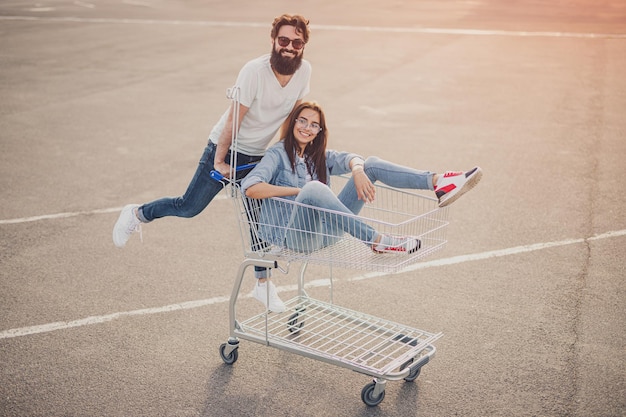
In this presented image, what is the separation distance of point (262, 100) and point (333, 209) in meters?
1.07

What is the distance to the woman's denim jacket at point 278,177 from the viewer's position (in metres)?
4.80

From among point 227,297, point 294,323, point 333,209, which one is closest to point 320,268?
point 227,297

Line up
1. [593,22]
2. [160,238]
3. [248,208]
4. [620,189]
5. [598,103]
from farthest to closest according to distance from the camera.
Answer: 1. [593,22]
2. [598,103]
3. [620,189]
4. [160,238]
5. [248,208]

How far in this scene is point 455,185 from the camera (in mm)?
4617

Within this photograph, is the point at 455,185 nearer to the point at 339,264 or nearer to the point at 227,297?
the point at 339,264

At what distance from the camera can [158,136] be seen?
10336 mm

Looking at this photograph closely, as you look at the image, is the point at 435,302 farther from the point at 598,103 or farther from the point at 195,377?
the point at 598,103

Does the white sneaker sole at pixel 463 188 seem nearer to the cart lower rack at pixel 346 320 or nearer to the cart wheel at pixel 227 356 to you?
the cart lower rack at pixel 346 320

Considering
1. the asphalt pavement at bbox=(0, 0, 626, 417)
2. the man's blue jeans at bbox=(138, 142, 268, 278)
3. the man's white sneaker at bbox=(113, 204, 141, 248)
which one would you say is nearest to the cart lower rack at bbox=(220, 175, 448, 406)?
the asphalt pavement at bbox=(0, 0, 626, 417)

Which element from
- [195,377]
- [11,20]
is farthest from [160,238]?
[11,20]

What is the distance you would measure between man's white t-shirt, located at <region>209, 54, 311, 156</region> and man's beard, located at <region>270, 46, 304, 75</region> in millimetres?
72

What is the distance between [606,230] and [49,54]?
40.5 ft

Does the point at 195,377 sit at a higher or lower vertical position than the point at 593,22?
lower

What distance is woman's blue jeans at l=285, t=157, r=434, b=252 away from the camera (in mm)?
4551
